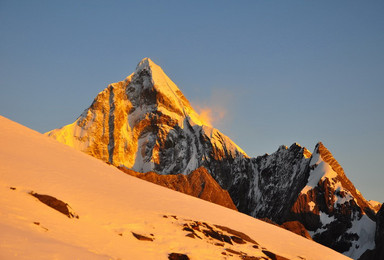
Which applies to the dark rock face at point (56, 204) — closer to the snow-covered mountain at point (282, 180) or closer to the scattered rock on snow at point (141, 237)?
the scattered rock on snow at point (141, 237)

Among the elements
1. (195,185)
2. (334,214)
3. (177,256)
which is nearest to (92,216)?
(177,256)

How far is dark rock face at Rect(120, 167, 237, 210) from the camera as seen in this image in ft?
298

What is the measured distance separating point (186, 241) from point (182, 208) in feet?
26.5

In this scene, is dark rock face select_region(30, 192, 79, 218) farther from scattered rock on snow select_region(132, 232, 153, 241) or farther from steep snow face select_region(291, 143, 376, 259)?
steep snow face select_region(291, 143, 376, 259)

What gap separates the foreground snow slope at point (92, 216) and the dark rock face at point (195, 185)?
54.2m

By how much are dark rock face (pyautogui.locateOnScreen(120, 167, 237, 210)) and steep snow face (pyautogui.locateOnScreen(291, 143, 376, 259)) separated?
5568 centimetres

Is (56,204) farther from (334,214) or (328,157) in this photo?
(328,157)

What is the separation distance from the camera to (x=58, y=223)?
19.8 m

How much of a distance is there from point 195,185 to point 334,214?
70.2m

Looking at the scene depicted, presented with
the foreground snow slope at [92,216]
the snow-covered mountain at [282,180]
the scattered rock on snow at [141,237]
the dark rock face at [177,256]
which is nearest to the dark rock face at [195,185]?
the foreground snow slope at [92,216]

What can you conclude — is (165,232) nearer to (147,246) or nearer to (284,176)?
(147,246)

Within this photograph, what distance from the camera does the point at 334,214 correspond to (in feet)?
470

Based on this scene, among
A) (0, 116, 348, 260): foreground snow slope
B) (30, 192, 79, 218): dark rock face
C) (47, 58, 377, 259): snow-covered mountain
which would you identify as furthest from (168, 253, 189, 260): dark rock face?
(47, 58, 377, 259): snow-covered mountain

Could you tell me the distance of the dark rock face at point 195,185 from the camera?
90938mm
